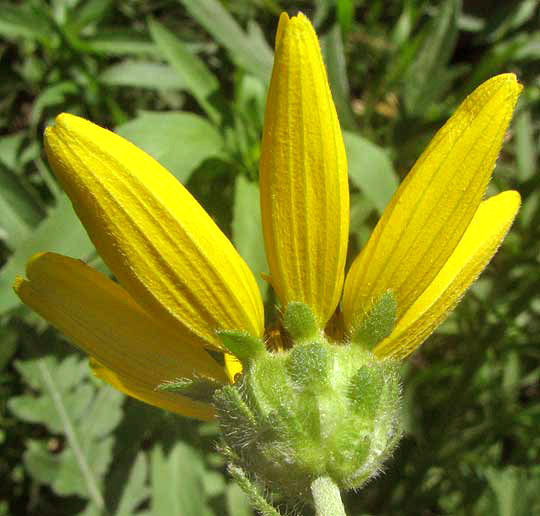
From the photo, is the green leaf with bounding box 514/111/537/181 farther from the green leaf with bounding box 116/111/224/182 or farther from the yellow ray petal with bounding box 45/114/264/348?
the yellow ray petal with bounding box 45/114/264/348

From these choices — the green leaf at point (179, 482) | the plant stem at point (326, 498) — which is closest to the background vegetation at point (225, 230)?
the green leaf at point (179, 482)

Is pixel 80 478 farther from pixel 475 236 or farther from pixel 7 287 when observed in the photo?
pixel 475 236

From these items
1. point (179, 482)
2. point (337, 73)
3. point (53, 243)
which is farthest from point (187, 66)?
point (179, 482)

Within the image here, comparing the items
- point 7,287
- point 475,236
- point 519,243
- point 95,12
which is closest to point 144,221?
point 475,236

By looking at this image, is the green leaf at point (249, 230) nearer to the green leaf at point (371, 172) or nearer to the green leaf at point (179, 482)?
the green leaf at point (371, 172)

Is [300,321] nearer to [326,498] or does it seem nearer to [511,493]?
[326,498]

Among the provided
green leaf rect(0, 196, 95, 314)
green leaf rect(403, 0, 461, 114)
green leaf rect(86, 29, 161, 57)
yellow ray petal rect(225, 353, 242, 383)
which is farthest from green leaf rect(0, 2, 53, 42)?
yellow ray petal rect(225, 353, 242, 383)
